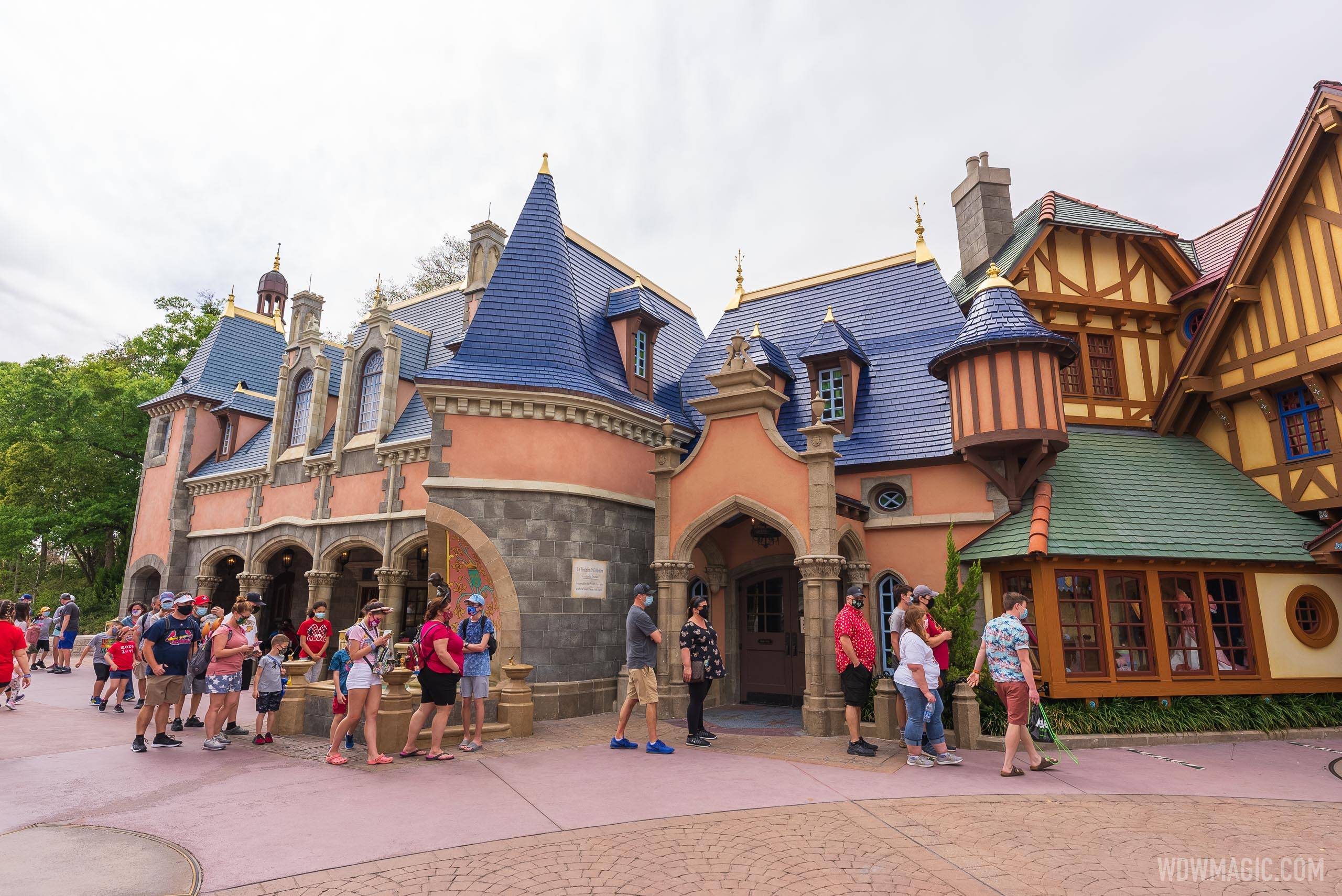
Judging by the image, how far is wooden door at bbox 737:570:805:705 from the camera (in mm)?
13438

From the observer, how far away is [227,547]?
2105cm

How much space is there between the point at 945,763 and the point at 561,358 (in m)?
9.06

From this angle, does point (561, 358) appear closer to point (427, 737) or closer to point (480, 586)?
point (480, 586)

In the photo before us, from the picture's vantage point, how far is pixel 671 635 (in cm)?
1155

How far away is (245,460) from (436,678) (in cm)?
1727

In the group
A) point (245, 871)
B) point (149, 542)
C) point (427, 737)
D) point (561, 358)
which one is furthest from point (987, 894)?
point (149, 542)

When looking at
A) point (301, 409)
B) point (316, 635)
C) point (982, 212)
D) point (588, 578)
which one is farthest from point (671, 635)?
point (301, 409)

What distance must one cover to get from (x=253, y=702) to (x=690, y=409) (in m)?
10.7

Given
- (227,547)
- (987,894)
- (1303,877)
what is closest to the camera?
(987,894)

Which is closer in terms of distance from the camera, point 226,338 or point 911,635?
point 911,635

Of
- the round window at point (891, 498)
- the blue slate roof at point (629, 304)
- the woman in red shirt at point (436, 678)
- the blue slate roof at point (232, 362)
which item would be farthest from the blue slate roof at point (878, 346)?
the blue slate roof at point (232, 362)

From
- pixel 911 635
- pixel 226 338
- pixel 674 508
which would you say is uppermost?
pixel 226 338

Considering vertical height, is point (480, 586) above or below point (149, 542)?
below

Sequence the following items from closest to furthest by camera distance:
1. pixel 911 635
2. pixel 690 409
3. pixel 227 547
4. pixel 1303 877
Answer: pixel 1303 877 → pixel 911 635 → pixel 690 409 → pixel 227 547
